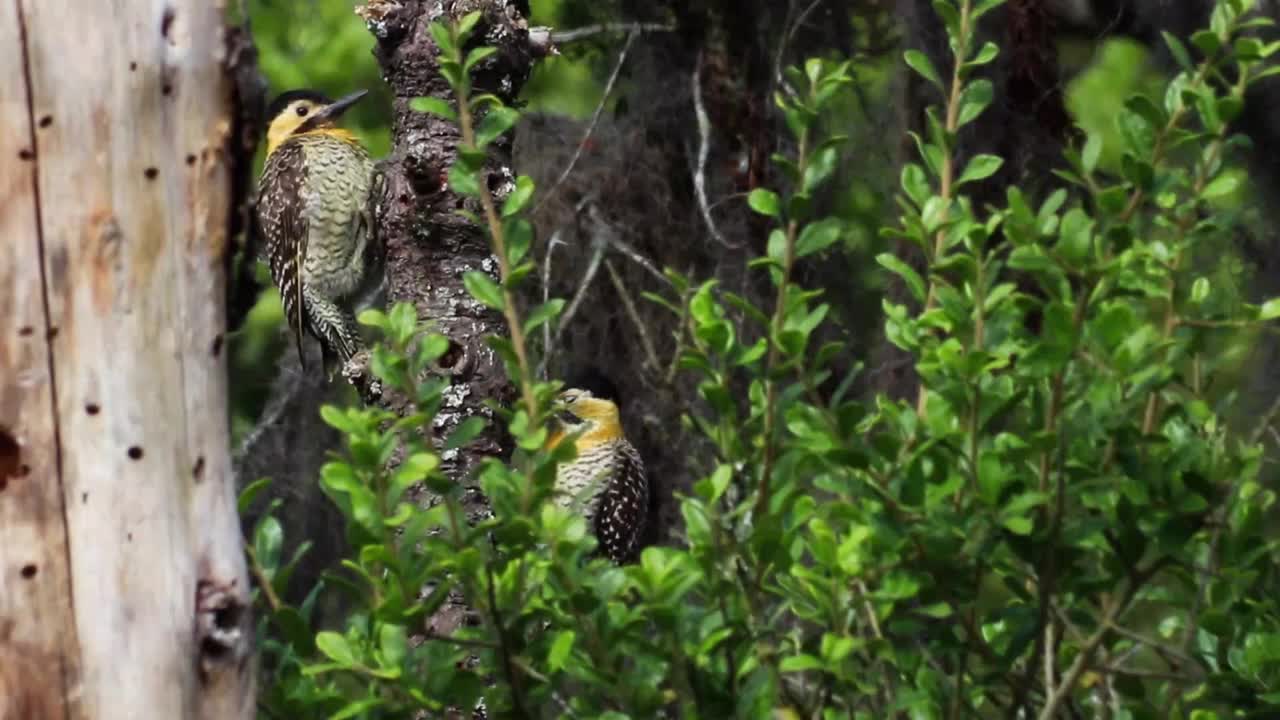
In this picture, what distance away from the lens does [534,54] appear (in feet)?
Result: 15.8

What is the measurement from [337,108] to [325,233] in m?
0.44

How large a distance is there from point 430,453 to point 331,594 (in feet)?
19.0

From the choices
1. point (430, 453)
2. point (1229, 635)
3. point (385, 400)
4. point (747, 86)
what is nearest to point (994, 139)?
point (747, 86)

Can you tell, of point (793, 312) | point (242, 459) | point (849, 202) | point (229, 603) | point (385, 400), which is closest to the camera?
point (229, 603)

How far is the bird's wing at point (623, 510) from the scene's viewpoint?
21.8ft

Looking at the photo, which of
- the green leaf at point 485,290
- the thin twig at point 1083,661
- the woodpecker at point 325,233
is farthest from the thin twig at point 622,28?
the thin twig at point 1083,661

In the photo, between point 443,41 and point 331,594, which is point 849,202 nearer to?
point 331,594

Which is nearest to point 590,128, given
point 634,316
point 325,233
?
point 325,233

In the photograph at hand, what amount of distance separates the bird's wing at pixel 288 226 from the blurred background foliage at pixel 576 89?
0.43 m

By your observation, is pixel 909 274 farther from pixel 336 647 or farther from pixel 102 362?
pixel 102 362

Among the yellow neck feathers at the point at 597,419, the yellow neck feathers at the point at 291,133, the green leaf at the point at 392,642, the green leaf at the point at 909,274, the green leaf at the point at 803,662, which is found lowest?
the yellow neck feathers at the point at 597,419

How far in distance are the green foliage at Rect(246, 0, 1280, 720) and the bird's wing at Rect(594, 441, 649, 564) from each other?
3.31 m

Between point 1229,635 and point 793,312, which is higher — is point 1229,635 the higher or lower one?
the lower one

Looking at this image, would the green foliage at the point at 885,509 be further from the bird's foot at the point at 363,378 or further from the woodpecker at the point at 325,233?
the woodpecker at the point at 325,233
